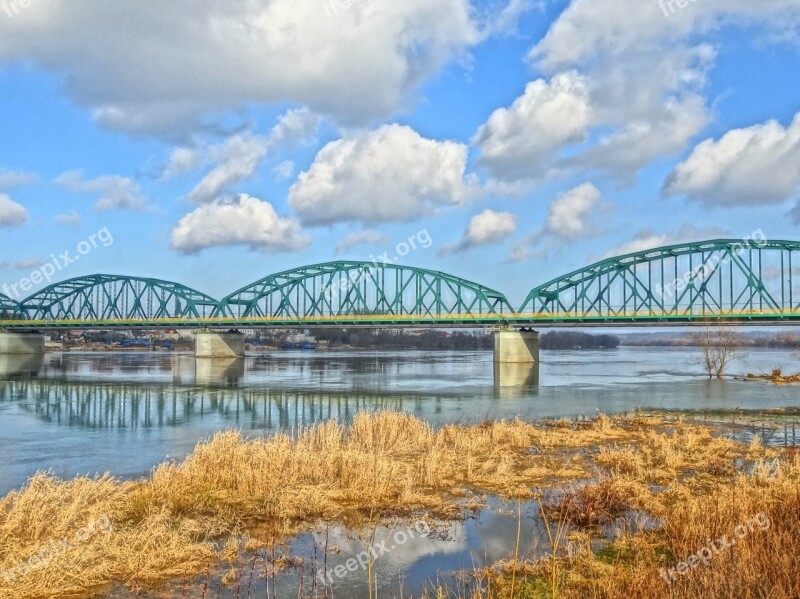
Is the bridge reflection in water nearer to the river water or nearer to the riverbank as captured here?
the river water

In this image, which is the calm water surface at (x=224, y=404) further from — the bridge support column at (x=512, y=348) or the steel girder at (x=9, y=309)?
the steel girder at (x=9, y=309)

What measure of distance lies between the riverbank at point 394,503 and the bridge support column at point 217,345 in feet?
332

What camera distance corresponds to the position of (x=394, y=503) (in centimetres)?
1412

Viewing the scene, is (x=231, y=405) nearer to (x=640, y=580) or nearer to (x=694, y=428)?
(x=694, y=428)

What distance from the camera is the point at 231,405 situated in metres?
39.9

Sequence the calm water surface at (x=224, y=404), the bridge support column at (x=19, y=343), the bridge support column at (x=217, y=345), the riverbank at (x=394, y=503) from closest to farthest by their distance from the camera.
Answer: the riverbank at (x=394, y=503), the calm water surface at (x=224, y=404), the bridge support column at (x=217, y=345), the bridge support column at (x=19, y=343)

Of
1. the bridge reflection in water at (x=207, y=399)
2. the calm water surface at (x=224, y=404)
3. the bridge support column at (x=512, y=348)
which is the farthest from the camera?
the bridge support column at (x=512, y=348)

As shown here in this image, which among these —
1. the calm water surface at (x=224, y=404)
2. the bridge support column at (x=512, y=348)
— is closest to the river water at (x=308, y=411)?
the calm water surface at (x=224, y=404)

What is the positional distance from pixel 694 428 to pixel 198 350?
10359 cm

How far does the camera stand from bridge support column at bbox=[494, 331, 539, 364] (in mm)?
94812

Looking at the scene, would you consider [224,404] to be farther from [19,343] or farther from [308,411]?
[19,343]

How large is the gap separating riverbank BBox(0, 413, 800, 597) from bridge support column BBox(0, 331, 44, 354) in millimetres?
129332

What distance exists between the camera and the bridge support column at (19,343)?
128250 mm

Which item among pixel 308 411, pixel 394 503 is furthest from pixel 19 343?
pixel 394 503
